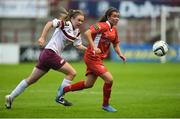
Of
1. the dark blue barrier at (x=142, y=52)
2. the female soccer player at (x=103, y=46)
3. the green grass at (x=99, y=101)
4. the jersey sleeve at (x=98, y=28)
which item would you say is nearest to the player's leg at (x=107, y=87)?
the female soccer player at (x=103, y=46)

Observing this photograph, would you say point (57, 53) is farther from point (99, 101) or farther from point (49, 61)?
point (99, 101)

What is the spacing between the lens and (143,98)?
1655 centimetres

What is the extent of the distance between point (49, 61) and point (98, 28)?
1266 millimetres

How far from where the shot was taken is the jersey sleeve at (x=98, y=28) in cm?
1333

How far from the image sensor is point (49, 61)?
13.5 m

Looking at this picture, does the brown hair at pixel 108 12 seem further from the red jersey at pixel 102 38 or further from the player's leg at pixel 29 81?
the player's leg at pixel 29 81

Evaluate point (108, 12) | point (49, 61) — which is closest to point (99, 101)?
point (49, 61)

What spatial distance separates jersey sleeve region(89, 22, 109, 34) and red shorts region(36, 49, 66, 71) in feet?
3.18

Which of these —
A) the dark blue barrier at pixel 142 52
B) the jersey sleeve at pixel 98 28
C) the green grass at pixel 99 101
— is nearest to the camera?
the green grass at pixel 99 101

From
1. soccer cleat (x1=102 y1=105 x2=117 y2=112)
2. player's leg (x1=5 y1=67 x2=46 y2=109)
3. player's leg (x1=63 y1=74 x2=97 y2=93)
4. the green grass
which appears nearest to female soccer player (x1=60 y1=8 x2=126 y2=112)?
soccer cleat (x1=102 y1=105 x2=117 y2=112)

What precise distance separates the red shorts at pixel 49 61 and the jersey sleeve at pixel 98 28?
38.2 inches

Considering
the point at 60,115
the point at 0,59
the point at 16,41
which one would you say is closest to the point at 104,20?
the point at 60,115

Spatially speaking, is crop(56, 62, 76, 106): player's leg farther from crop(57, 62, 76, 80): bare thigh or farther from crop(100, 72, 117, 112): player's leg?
crop(100, 72, 117, 112): player's leg

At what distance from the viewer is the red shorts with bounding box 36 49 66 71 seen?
44.3 feet
